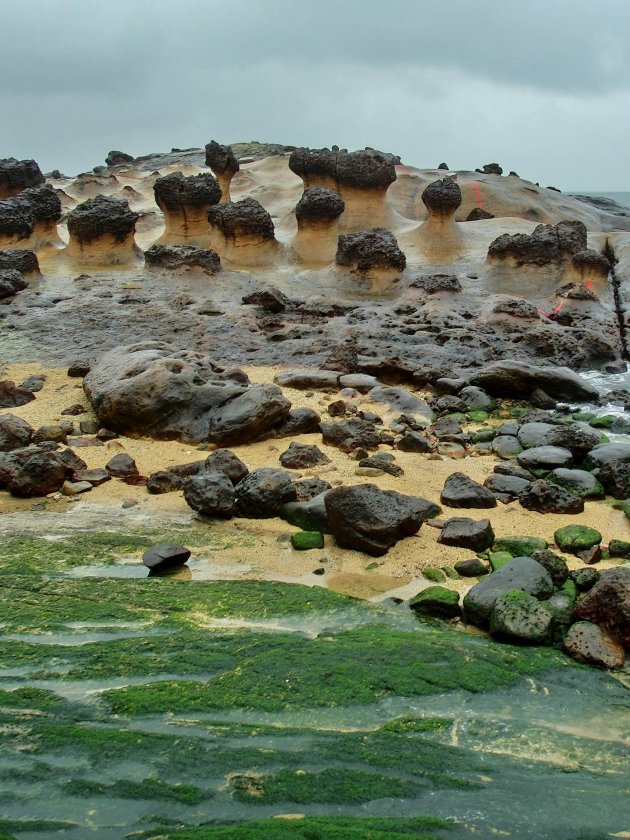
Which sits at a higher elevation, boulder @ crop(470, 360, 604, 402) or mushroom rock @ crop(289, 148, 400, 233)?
mushroom rock @ crop(289, 148, 400, 233)

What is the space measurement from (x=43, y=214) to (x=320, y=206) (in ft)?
11.0

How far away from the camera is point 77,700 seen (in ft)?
7.43

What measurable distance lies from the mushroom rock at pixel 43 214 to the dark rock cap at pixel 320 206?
118 inches

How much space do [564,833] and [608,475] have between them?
2.59 m

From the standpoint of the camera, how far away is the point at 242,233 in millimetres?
9617

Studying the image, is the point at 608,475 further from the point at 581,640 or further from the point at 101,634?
the point at 101,634

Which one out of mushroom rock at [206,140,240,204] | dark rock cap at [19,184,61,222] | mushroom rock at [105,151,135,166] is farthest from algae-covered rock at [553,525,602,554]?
mushroom rock at [105,151,135,166]

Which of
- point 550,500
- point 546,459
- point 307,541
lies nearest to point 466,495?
point 550,500

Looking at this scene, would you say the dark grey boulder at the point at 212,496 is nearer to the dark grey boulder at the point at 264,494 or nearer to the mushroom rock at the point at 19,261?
the dark grey boulder at the point at 264,494

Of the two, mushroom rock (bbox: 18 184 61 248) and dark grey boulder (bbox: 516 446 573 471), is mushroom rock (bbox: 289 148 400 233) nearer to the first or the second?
mushroom rock (bbox: 18 184 61 248)

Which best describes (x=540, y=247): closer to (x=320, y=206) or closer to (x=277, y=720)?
(x=320, y=206)

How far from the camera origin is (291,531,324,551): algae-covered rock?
3542mm

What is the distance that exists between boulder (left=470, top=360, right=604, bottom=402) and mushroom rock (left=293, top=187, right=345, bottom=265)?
4169 millimetres

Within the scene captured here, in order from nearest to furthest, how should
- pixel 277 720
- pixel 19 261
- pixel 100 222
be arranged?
pixel 277 720, pixel 19 261, pixel 100 222
